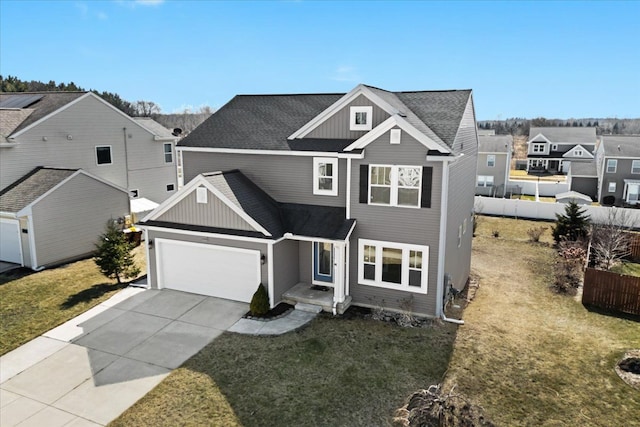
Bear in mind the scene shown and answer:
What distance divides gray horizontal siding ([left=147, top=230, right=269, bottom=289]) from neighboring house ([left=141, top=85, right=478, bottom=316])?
0.04 m

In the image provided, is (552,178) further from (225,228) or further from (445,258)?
(225,228)

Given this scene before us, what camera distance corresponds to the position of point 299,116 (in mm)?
18156

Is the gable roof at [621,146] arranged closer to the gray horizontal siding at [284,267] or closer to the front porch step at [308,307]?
the gray horizontal siding at [284,267]

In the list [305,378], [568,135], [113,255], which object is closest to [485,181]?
[568,135]

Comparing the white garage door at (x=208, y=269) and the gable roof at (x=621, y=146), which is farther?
the gable roof at (x=621, y=146)

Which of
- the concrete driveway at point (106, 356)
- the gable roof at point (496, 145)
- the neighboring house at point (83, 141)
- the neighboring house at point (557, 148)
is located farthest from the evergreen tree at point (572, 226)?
the neighboring house at point (557, 148)

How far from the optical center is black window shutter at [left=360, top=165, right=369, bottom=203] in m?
14.9

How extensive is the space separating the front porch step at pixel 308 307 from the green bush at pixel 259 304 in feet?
3.88

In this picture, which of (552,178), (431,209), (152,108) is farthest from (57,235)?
(152,108)

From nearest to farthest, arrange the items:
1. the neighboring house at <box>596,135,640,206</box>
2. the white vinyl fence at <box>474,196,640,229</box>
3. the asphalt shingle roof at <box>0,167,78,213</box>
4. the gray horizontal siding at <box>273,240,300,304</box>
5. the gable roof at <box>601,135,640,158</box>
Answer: the gray horizontal siding at <box>273,240,300,304</box>
the asphalt shingle roof at <box>0,167,78,213</box>
the white vinyl fence at <box>474,196,640,229</box>
the neighboring house at <box>596,135,640,206</box>
the gable roof at <box>601,135,640,158</box>

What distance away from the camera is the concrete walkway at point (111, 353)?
10.1m

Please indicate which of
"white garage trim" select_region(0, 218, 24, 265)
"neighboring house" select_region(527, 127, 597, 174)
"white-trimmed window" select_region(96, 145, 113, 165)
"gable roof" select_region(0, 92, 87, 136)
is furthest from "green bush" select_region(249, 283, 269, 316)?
"neighboring house" select_region(527, 127, 597, 174)

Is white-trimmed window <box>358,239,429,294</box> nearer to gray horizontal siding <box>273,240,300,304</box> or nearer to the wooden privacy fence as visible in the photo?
gray horizontal siding <box>273,240,300,304</box>

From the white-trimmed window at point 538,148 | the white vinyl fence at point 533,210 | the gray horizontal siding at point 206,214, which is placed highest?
the white-trimmed window at point 538,148
